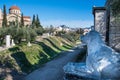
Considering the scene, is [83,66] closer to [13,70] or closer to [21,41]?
[13,70]

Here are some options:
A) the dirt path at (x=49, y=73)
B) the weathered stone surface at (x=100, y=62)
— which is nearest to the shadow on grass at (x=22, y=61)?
the dirt path at (x=49, y=73)

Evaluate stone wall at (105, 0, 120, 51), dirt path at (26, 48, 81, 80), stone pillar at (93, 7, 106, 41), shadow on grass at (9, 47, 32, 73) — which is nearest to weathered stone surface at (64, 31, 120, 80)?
stone wall at (105, 0, 120, 51)

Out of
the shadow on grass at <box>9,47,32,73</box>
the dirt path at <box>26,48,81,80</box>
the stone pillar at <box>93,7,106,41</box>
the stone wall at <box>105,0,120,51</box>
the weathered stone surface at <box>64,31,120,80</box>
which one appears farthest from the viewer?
the shadow on grass at <box>9,47,32,73</box>

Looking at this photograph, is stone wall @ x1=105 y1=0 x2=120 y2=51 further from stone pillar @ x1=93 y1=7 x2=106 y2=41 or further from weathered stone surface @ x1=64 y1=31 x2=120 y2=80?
weathered stone surface @ x1=64 y1=31 x2=120 y2=80

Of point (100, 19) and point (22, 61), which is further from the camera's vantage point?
point (22, 61)

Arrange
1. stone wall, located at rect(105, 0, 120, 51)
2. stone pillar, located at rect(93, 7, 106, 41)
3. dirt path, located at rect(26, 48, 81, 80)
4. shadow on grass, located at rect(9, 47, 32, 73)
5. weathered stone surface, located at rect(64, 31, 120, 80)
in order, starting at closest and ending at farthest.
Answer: weathered stone surface, located at rect(64, 31, 120, 80) → stone wall, located at rect(105, 0, 120, 51) → stone pillar, located at rect(93, 7, 106, 41) → dirt path, located at rect(26, 48, 81, 80) → shadow on grass, located at rect(9, 47, 32, 73)

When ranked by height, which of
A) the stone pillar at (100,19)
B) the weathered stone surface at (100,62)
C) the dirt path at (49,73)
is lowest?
the dirt path at (49,73)

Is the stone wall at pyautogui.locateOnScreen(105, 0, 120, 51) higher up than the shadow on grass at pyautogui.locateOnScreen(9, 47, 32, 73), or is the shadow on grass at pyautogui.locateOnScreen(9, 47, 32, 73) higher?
the stone wall at pyautogui.locateOnScreen(105, 0, 120, 51)

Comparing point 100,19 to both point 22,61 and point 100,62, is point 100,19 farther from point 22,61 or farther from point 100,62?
point 100,62

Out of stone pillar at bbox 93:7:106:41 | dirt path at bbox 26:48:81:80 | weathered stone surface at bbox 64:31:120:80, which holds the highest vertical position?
stone pillar at bbox 93:7:106:41

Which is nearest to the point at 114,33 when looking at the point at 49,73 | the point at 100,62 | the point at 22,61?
the point at 49,73

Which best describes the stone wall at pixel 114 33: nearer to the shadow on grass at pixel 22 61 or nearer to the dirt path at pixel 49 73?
the dirt path at pixel 49 73

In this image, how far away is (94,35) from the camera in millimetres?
8852

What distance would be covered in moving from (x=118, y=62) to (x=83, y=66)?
108cm
